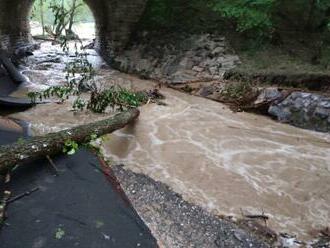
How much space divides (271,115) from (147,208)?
18.1ft

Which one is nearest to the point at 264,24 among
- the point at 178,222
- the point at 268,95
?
the point at 268,95

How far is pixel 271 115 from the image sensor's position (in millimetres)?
9523

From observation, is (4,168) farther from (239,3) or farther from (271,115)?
(239,3)

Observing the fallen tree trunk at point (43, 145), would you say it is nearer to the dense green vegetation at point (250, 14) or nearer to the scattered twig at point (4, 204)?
the scattered twig at point (4, 204)

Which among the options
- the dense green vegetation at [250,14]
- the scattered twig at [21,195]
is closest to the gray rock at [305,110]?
the dense green vegetation at [250,14]

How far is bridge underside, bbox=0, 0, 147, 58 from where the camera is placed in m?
14.5

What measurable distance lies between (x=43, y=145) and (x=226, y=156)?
10.8 ft

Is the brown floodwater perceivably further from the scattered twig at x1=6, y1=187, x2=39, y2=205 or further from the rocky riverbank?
the scattered twig at x1=6, y1=187, x2=39, y2=205

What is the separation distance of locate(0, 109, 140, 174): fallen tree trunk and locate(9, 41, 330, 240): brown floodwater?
65 cm

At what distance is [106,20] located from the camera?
1562 centimetres

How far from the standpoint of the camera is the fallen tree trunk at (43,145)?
4.71m

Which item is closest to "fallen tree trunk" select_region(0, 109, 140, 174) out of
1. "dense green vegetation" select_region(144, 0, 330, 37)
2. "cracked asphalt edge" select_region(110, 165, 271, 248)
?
"cracked asphalt edge" select_region(110, 165, 271, 248)

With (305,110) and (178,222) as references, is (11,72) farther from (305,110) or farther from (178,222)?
(178,222)

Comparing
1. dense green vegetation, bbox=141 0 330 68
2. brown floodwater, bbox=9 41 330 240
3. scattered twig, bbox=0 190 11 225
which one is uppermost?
dense green vegetation, bbox=141 0 330 68
